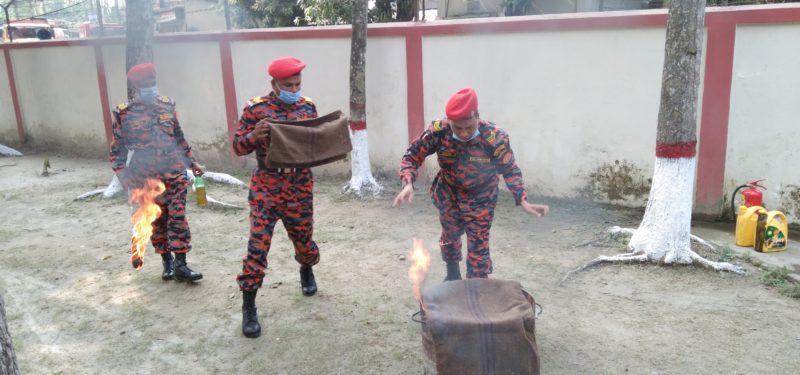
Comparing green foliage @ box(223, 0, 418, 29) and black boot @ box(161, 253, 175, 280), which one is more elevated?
green foliage @ box(223, 0, 418, 29)

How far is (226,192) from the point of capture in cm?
854

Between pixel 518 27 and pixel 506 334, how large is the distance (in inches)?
200

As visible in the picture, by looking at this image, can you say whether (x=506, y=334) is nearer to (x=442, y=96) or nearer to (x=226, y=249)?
(x=226, y=249)

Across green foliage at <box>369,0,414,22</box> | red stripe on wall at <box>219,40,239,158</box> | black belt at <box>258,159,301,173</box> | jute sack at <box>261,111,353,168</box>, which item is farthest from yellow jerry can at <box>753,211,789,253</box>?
green foliage at <box>369,0,414,22</box>

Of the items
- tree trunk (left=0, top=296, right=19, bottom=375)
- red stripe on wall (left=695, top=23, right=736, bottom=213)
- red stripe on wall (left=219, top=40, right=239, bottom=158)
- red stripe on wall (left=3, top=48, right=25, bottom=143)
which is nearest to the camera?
tree trunk (left=0, top=296, right=19, bottom=375)

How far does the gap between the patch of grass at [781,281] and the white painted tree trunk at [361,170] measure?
4529mm

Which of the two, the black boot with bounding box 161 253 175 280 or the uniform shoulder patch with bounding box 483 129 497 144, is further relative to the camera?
the black boot with bounding box 161 253 175 280

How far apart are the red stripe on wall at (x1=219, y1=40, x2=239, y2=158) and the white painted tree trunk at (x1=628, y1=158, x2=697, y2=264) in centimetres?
667

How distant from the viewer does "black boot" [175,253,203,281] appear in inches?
200

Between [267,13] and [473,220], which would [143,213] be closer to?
[473,220]

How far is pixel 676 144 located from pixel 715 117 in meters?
1.49

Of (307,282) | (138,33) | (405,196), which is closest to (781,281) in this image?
(405,196)

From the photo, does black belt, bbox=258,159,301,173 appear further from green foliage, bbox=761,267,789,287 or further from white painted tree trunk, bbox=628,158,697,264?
green foliage, bbox=761,267,789,287

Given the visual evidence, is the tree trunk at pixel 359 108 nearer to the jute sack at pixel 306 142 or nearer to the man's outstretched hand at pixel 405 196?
the jute sack at pixel 306 142
